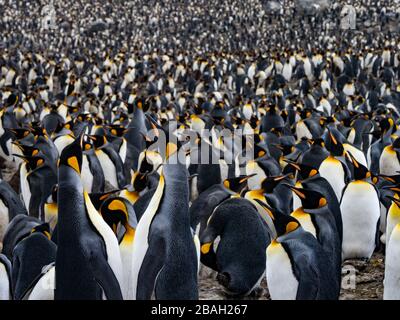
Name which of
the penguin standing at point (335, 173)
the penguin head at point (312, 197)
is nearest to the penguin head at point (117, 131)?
the penguin standing at point (335, 173)

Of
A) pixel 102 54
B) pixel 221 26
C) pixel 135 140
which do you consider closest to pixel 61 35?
pixel 102 54

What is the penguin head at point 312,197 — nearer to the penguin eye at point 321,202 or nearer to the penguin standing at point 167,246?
the penguin eye at point 321,202

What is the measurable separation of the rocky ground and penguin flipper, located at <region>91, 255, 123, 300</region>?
1084 mm

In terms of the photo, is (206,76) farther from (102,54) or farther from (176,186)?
(176,186)

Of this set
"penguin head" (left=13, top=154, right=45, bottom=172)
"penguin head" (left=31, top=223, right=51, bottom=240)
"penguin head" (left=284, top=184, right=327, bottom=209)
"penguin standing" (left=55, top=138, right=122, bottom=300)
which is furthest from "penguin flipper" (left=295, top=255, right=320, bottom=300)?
"penguin head" (left=13, top=154, right=45, bottom=172)

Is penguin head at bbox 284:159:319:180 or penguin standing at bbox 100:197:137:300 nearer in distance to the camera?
penguin standing at bbox 100:197:137:300

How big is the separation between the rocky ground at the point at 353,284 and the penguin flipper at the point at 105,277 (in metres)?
1.08

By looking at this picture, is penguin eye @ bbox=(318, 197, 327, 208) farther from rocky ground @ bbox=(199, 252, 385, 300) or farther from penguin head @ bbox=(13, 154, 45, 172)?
penguin head @ bbox=(13, 154, 45, 172)

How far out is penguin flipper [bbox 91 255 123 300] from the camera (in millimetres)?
2459

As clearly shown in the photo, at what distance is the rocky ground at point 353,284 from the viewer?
3.55 m

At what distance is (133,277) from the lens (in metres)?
2.75

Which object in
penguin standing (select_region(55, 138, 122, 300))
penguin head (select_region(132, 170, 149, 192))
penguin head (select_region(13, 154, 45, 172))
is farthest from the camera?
penguin head (select_region(13, 154, 45, 172))

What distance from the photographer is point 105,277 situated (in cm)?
247
